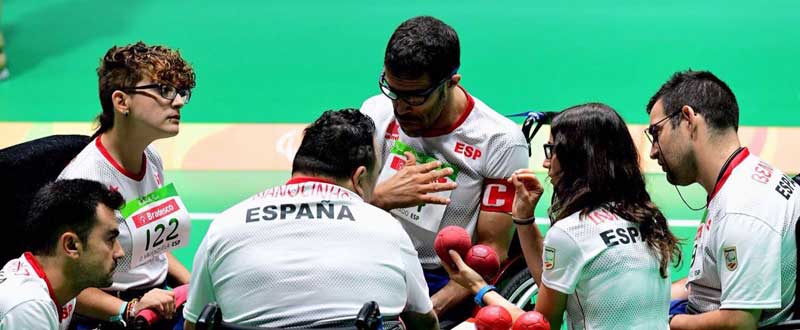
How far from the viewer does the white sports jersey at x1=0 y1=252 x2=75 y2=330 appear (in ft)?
14.3

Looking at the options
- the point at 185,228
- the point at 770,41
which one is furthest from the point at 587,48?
the point at 185,228

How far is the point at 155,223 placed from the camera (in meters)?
5.55

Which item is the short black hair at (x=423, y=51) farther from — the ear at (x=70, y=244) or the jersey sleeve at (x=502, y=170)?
the ear at (x=70, y=244)

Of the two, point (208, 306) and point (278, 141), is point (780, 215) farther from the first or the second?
point (278, 141)

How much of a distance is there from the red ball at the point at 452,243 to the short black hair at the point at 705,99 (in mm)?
1060

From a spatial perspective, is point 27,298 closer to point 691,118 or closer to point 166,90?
point 166,90

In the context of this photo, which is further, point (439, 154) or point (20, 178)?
point (439, 154)

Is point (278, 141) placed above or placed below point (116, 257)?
below

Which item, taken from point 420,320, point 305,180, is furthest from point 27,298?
point 420,320

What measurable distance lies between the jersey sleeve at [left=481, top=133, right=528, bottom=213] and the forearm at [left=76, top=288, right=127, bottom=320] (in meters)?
1.80

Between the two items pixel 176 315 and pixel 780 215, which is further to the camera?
pixel 176 315

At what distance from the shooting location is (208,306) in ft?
13.8

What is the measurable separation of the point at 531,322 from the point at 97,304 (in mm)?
2086

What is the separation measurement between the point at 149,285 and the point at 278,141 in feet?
14.7
